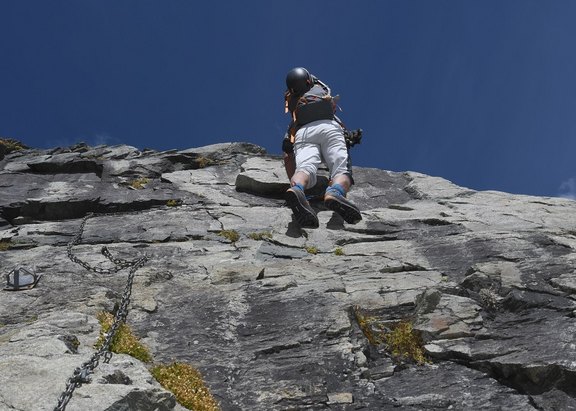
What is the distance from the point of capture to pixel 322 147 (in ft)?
51.7

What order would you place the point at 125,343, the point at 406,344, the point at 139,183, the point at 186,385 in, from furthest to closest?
the point at 139,183 < the point at 406,344 < the point at 125,343 < the point at 186,385

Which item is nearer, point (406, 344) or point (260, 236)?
point (406, 344)

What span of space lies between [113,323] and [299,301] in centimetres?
273

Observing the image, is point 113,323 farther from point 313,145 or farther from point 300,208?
point 313,145

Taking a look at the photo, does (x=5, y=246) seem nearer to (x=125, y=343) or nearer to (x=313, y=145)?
(x=125, y=343)

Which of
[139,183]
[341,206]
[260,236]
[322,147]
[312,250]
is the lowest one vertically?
[312,250]

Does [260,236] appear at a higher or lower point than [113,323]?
higher

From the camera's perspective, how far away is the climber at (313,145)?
13.3m

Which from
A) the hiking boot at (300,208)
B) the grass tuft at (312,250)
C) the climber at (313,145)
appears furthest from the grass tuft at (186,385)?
the climber at (313,145)

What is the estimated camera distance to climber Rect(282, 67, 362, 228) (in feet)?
43.6

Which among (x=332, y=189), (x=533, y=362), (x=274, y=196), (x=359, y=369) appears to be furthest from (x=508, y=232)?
(x=274, y=196)

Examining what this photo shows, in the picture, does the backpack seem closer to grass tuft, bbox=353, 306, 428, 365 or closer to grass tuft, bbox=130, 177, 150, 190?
grass tuft, bbox=130, 177, 150, 190

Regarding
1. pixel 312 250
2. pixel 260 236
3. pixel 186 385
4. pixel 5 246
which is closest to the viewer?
pixel 186 385

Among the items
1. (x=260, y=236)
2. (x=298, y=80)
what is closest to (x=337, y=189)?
(x=260, y=236)
